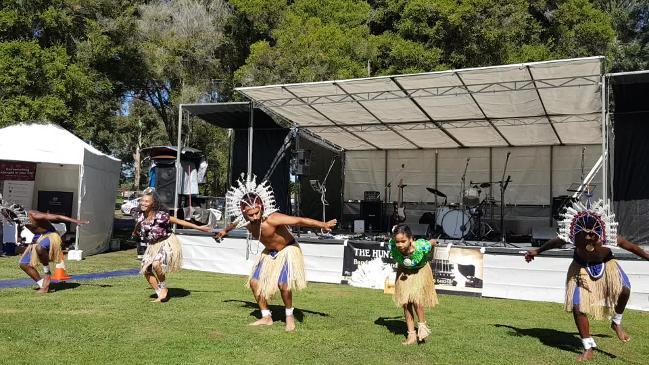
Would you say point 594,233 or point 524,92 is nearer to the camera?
point 594,233

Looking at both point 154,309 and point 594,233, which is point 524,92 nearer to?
point 594,233

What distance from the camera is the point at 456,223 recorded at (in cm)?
1331

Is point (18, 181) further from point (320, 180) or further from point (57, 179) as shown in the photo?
point (320, 180)

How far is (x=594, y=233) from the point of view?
5344 millimetres

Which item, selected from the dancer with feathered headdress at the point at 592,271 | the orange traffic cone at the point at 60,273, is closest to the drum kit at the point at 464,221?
the dancer with feathered headdress at the point at 592,271

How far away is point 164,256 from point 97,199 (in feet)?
26.0

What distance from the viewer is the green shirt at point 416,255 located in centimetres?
564

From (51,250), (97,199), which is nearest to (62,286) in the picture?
(51,250)

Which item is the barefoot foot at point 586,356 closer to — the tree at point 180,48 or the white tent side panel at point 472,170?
the white tent side panel at point 472,170

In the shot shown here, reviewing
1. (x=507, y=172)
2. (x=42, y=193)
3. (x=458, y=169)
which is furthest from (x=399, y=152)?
(x=42, y=193)

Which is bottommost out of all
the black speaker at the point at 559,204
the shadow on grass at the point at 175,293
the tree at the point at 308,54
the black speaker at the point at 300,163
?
the shadow on grass at the point at 175,293

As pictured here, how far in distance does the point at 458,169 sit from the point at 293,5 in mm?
8850

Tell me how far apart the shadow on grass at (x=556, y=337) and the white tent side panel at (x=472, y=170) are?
990cm

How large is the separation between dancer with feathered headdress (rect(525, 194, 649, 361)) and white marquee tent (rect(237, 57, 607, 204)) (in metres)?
3.71
